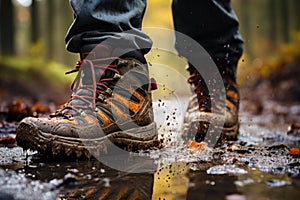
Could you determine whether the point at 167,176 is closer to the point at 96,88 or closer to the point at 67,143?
the point at 67,143

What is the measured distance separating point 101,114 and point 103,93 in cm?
11

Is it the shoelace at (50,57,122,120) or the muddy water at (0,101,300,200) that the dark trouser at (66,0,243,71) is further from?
the muddy water at (0,101,300,200)

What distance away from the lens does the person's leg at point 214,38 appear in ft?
8.36

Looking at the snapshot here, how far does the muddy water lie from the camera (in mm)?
1202

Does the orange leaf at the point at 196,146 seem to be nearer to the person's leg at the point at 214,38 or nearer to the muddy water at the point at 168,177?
the muddy water at the point at 168,177

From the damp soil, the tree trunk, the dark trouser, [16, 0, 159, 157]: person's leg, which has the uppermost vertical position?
the tree trunk

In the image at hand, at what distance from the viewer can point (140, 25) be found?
7.09ft

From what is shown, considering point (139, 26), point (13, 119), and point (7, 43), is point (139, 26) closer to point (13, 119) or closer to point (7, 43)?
point (13, 119)

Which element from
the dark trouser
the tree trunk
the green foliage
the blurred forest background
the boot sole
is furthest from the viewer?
the tree trunk

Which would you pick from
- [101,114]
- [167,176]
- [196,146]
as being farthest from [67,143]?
[196,146]

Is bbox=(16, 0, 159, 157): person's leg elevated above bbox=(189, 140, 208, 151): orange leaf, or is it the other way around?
bbox=(16, 0, 159, 157): person's leg

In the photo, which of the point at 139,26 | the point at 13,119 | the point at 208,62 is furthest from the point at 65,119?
the point at 13,119

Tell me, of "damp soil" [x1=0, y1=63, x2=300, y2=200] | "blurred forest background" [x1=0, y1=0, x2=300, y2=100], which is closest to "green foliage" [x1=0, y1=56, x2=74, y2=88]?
"blurred forest background" [x1=0, y1=0, x2=300, y2=100]

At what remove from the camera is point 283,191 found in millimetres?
1181
